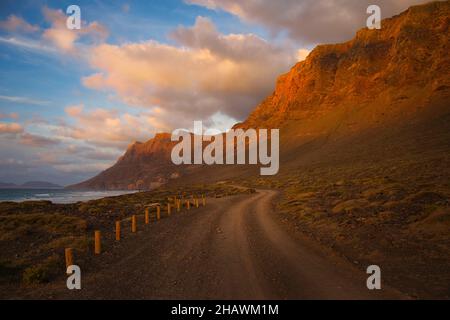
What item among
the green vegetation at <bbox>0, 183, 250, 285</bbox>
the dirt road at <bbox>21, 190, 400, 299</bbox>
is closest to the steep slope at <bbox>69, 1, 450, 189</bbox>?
the dirt road at <bbox>21, 190, 400, 299</bbox>

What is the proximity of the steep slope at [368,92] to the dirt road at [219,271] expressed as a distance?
68.2m

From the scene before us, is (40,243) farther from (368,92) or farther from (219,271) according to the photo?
(368,92)

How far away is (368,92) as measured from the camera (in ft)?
413

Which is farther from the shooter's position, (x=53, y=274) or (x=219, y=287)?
(x=53, y=274)

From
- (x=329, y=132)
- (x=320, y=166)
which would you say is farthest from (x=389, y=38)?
(x=320, y=166)

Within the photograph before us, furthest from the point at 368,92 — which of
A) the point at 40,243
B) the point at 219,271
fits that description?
the point at 219,271

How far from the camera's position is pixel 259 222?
2089cm

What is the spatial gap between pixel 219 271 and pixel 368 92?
439 ft

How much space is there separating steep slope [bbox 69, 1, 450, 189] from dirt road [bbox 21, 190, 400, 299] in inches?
2684

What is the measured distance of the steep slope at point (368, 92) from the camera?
95.6m

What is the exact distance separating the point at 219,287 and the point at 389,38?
520 feet

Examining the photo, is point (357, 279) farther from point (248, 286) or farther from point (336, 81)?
point (336, 81)

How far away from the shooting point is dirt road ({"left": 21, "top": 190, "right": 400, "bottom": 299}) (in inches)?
334

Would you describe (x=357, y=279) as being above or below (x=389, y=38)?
below
